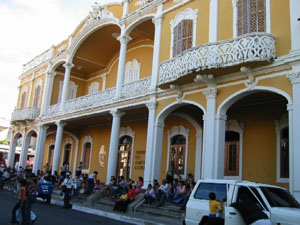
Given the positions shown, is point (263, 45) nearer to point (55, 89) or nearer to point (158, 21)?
point (158, 21)

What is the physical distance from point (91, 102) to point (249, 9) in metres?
10.4

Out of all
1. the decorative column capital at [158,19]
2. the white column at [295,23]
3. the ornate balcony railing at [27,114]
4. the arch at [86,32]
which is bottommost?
the ornate balcony railing at [27,114]

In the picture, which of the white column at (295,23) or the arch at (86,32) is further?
the arch at (86,32)

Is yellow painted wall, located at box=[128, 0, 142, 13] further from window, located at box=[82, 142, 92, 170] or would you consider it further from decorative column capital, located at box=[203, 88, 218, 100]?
window, located at box=[82, 142, 92, 170]

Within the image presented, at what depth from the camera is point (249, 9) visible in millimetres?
11828

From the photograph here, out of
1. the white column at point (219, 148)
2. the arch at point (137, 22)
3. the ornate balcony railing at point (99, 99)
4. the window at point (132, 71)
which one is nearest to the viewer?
the white column at point (219, 148)

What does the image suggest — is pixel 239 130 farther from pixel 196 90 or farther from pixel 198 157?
pixel 196 90

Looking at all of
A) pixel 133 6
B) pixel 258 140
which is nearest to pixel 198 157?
pixel 258 140

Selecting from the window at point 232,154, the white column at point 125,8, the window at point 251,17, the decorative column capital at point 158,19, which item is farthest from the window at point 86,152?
the window at point 251,17

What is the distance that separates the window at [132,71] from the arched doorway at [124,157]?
363 centimetres

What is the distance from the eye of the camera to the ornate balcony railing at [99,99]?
15734 mm

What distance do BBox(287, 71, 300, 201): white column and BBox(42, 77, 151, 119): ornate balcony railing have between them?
692 centimetres

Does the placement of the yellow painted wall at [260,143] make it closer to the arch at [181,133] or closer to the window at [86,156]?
the arch at [181,133]

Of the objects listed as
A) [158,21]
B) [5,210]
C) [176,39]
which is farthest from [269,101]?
[5,210]
